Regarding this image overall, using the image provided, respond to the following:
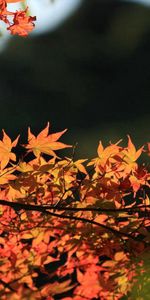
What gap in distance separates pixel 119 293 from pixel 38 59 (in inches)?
301

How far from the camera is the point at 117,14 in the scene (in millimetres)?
10367

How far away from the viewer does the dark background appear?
26.9 feet

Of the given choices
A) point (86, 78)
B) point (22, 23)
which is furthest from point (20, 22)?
point (86, 78)

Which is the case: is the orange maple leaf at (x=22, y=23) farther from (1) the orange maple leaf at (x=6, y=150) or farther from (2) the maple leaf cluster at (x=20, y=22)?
(1) the orange maple leaf at (x=6, y=150)

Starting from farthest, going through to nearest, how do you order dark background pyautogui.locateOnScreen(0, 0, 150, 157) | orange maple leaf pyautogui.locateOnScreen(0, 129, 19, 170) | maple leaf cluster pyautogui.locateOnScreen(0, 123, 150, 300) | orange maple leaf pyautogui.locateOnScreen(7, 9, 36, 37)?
dark background pyautogui.locateOnScreen(0, 0, 150, 157)
orange maple leaf pyautogui.locateOnScreen(7, 9, 36, 37)
maple leaf cluster pyautogui.locateOnScreen(0, 123, 150, 300)
orange maple leaf pyautogui.locateOnScreen(0, 129, 19, 170)

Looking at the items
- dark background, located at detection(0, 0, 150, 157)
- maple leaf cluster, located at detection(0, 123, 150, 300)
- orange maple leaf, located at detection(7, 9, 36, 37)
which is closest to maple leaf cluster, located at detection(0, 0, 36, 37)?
orange maple leaf, located at detection(7, 9, 36, 37)

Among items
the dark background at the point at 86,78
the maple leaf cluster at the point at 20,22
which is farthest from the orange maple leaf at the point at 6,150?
the dark background at the point at 86,78

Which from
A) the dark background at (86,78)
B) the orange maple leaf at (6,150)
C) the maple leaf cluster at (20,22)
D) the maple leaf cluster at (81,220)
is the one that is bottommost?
the maple leaf cluster at (81,220)

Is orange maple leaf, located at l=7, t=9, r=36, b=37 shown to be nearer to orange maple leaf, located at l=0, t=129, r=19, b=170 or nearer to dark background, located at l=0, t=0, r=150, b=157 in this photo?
orange maple leaf, located at l=0, t=129, r=19, b=170

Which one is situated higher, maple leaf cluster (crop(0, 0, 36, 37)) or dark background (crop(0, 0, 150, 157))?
dark background (crop(0, 0, 150, 157))

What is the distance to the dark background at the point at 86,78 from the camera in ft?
26.9

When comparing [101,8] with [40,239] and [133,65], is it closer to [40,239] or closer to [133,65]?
[133,65]

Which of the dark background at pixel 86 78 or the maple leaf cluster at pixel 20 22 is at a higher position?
the dark background at pixel 86 78

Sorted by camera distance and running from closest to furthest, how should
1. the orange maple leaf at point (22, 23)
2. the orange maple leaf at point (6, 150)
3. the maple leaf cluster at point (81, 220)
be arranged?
the orange maple leaf at point (6, 150)
the maple leaf cluster at point (81, 220)
the orange maple leaf at point (22, 23)
